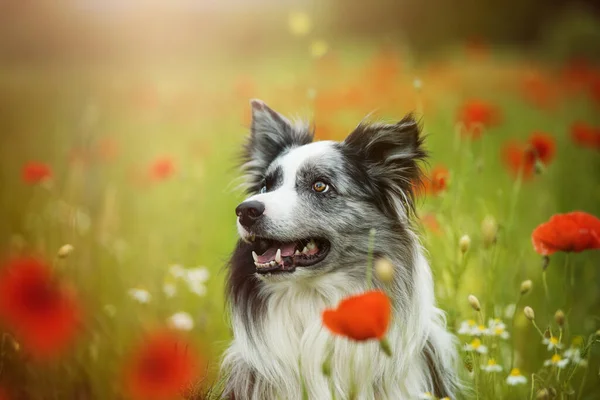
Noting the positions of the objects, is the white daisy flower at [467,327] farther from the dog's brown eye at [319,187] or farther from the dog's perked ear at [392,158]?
the dog's brown eye at [319,187]

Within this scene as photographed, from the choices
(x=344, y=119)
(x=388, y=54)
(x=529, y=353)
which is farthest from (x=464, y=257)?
(x=388, y=54)

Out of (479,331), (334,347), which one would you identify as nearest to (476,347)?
(479,331)

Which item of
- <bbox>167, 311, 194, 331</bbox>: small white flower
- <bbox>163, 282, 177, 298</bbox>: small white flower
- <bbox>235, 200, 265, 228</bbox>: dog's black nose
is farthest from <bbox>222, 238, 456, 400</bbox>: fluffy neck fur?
<bbox>163, 282, 177, 298</bbox>: small white flower

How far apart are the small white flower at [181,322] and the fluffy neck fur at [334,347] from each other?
1.60ft

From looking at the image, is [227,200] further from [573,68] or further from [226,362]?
[573,68]

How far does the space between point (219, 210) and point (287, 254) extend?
136 cm

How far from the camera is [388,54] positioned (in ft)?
12.8

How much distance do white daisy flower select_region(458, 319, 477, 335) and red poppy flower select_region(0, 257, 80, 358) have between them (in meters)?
1.33

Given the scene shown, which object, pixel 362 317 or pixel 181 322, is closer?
pixel 362 317

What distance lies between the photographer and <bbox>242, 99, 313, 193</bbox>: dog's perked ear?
233 cm

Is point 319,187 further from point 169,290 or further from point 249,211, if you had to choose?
point 169,290

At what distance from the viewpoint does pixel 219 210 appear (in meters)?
3.36

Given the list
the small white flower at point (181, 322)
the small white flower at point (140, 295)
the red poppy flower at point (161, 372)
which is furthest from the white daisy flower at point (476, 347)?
the small white flower at point (140, 295)

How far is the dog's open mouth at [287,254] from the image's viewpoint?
2.01 m
